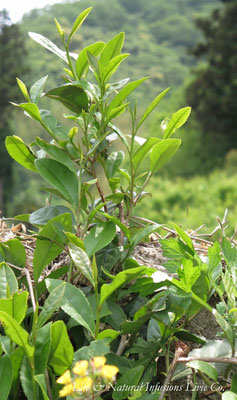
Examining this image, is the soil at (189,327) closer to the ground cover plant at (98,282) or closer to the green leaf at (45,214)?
the ground cover plant at (98,282)

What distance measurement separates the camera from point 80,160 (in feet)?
2.03

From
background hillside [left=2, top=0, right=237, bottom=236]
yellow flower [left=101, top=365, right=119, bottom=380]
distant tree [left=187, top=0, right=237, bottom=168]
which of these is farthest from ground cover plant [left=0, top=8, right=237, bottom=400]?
distant tree [left=187, top=0, right=237, bottom=168]

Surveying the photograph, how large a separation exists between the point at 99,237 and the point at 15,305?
14 centimetres

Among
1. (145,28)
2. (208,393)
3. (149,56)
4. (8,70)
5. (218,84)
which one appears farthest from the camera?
(145,28)

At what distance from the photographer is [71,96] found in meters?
0.63

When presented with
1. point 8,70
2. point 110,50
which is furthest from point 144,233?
point 8,70

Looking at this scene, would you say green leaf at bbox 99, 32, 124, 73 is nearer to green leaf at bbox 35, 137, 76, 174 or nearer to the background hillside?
green leaf at bbox 35, 137, 76, 174

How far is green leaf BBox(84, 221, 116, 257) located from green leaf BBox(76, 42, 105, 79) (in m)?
0.21

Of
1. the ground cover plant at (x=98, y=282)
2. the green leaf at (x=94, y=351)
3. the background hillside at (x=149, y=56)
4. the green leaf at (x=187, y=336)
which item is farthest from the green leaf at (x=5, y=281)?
the background hillside at (x=149, y=56)

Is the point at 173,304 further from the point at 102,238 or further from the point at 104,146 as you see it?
the point at 104,146

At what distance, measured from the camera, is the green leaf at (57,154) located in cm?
62

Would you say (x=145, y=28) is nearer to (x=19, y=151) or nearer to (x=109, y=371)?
(x=19, y=151)

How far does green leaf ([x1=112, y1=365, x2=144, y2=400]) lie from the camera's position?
52 centimetres

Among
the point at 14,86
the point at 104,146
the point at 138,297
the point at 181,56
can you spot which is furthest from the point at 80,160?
the point at 181,56
